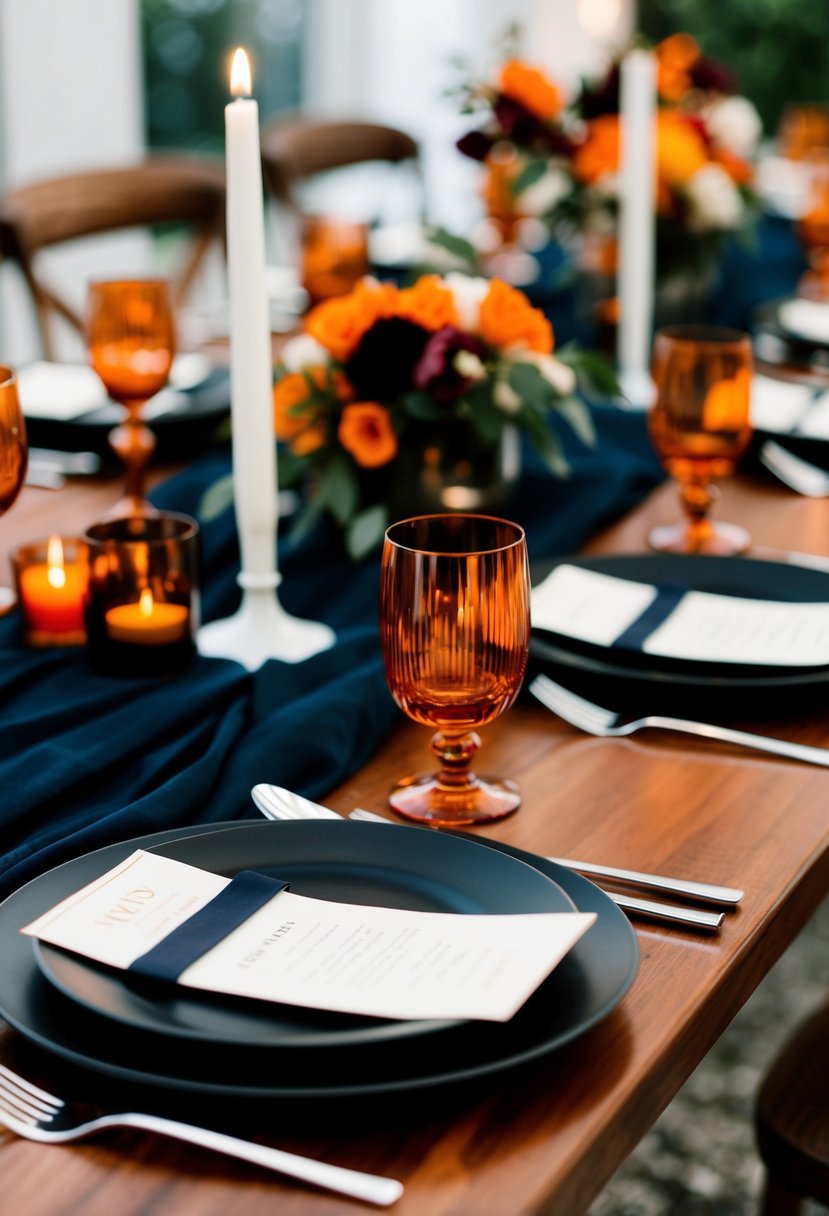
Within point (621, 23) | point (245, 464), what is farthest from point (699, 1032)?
point (621, 23)

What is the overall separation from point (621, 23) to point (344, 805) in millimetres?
5149

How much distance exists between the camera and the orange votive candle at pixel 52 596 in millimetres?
1058

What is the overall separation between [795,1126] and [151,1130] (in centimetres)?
67

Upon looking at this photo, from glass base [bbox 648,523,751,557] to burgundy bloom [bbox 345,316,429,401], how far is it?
0.86 ft

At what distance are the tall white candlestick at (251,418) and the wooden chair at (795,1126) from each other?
0.48 metres

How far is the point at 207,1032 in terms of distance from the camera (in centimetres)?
57

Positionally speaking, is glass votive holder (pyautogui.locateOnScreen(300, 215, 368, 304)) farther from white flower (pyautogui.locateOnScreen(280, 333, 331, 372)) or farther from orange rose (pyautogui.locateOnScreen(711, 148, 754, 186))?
white flower (pyautogui.locateOnScreen(280, 333, 331, 372))

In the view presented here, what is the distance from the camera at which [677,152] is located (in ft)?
6.38

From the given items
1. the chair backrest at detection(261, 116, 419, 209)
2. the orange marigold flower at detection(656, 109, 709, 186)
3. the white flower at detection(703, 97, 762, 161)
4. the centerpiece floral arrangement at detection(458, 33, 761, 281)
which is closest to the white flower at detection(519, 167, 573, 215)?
the centerpiece floral arrangement at detection(458, 33, 761, 281)

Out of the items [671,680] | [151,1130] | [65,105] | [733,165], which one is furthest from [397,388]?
[65,105]

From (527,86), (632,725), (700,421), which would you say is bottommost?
(632,725)

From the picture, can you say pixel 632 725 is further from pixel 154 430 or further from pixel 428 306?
pixel 154 430

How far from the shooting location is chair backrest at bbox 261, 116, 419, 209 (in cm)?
271

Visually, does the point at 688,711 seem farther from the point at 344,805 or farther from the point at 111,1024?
the point at 111,1024
